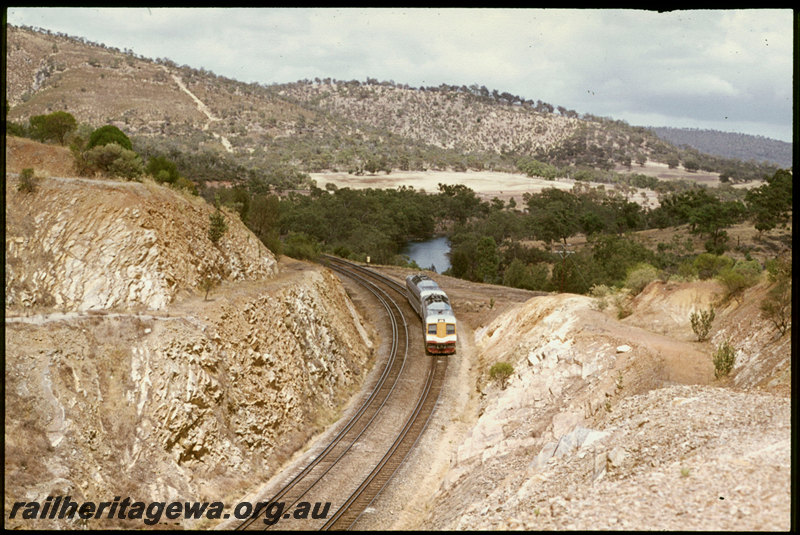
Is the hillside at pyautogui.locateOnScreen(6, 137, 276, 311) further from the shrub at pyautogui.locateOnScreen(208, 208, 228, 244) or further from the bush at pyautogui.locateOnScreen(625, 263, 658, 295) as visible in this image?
the bush at pyautogui.locateOnScreen(625, 263, 658, 295)

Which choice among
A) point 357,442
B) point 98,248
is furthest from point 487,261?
point 98,248

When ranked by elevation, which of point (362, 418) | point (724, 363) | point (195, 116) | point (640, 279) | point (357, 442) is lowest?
point (357, 442)

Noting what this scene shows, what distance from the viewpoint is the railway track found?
18625 millimetres

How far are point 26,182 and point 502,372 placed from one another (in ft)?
77.7

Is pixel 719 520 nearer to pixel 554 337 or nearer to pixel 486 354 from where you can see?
pixel 554 337

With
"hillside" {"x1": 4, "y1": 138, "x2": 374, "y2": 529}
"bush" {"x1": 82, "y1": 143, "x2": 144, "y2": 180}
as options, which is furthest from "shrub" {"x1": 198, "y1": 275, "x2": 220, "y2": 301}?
"bush" {"x1": 82, "y1": 143, "x2": 144, "y2": 180}

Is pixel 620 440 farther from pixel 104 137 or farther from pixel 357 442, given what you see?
pixel 104 137

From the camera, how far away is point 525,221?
108062mm

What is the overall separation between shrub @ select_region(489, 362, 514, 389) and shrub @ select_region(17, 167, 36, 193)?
Result: 23076 mm

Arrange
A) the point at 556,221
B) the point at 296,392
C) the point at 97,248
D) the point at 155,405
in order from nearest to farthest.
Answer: the point at 155,405 < the point at 97,248 < the point at 296,392 < the point at 556,221

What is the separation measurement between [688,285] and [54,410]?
95.1 feet

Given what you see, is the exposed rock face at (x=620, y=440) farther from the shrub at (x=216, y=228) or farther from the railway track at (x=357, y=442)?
the shrub at (x=216, y=228)

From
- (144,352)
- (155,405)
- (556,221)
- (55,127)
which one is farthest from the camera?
(556,221)

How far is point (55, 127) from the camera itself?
37.2 metres
